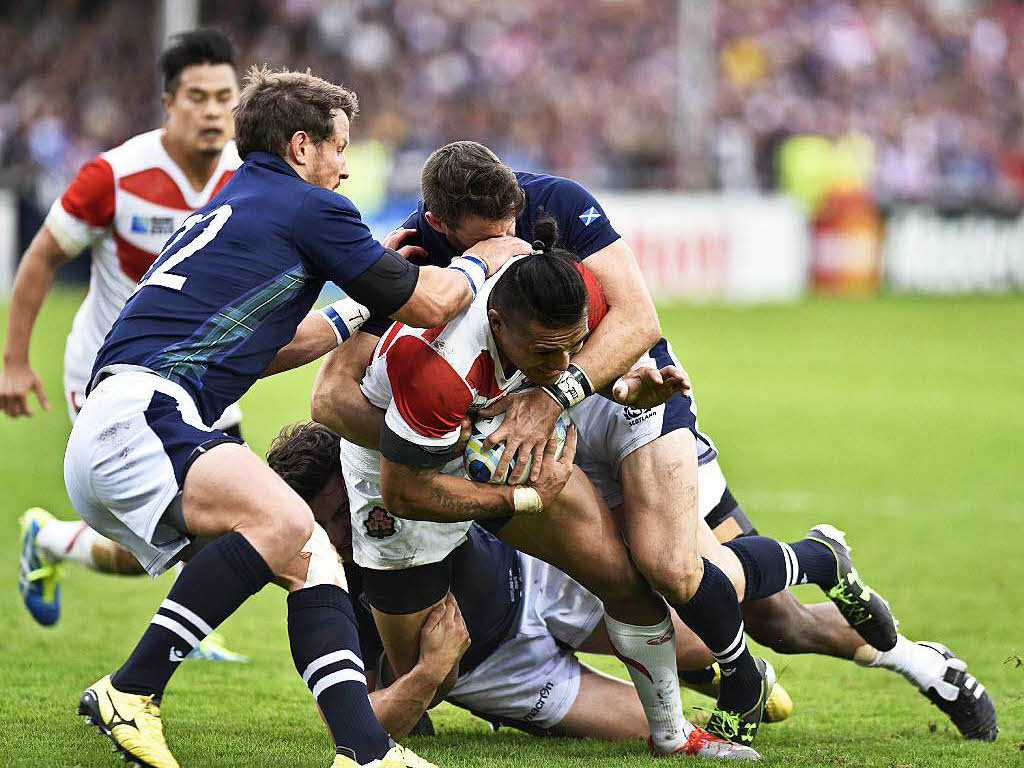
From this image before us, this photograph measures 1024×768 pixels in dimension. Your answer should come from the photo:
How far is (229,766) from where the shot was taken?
4.63 m

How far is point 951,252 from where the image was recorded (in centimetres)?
2412

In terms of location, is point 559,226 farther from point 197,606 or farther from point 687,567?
point 197,606

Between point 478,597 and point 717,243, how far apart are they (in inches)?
708

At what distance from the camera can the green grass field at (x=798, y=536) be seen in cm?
500

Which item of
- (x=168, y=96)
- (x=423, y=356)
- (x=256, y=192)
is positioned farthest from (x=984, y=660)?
(x=168, y=96)

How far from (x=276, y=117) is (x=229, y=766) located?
1.86 meters

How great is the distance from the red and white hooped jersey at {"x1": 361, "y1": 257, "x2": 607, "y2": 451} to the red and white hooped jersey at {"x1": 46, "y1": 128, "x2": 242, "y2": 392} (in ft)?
7.70

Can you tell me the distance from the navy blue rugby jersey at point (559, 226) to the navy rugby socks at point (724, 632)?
1050 millimetres

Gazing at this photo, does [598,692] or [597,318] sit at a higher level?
[597,318]

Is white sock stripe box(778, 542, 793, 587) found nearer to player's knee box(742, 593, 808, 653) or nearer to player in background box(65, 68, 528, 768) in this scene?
player's knee box(742, 593, 808, 653)

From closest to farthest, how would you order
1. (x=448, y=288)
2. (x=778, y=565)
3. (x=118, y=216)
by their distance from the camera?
1. (x=448, y=288)
2. (x=778, y=565)
3. (x=118, y=216)

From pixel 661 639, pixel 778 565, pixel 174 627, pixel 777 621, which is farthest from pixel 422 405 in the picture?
pixel 777 621

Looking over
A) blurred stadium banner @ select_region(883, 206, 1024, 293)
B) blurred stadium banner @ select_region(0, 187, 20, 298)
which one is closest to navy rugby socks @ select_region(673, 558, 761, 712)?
blurred stadium banner @ select_region(0, 187, 20, 298)

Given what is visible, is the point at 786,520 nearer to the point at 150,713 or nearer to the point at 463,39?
the point at 150,713
